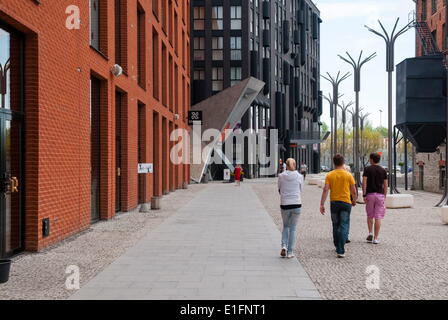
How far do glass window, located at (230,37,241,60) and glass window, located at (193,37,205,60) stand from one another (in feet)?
9.32

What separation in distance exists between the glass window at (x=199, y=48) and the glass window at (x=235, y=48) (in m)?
2.84

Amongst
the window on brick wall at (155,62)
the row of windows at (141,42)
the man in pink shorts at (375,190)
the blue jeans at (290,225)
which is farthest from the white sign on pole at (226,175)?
the blue jeans at (290,225)

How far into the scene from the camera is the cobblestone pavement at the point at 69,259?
21.9 ft

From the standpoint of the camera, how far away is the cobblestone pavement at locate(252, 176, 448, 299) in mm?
6684

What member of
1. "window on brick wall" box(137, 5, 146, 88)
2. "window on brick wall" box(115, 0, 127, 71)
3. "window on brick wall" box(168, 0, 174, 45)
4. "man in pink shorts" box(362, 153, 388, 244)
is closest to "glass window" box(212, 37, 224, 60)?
"window on brick wall" box(168, 0, 174, 45)

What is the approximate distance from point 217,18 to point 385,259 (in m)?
48.7

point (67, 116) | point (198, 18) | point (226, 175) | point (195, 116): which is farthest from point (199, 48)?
point (67, 116)

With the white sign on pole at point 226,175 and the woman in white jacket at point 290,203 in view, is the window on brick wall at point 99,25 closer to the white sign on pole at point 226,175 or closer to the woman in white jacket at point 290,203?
the woman in white jacket at point 290,203

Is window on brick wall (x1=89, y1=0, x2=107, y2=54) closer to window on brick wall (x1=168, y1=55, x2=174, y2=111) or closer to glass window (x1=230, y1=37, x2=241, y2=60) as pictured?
window on brick wall (x1=168, y1=55, x2=174, y2=111)

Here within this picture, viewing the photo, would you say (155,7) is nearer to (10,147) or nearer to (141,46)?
(141,46)

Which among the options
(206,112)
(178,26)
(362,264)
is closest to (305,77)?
(206,112)

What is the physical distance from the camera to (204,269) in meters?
7.96

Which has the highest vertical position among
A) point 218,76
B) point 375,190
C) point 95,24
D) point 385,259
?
point 218,76

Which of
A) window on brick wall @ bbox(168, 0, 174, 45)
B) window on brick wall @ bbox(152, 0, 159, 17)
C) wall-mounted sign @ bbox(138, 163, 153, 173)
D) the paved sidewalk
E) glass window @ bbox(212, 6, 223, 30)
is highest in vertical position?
glass window @ bbox(212, 6, 223, 30)
